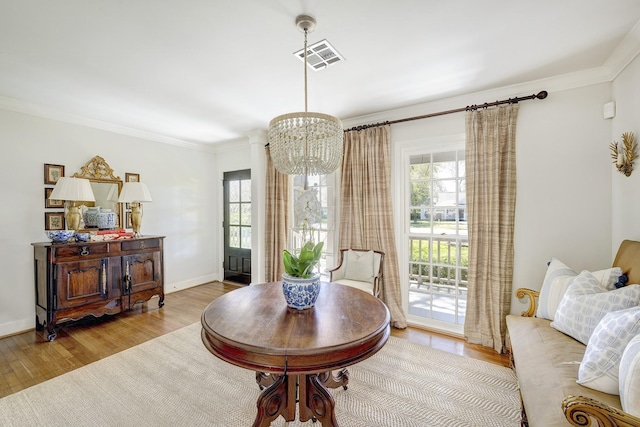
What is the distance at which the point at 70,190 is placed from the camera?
2.94 m

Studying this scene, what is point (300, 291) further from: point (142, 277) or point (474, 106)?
point (142, 277)

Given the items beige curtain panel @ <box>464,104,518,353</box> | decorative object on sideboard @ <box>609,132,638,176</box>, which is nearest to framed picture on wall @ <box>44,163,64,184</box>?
beige curtain panel @ <box>464,104,518,353</box>

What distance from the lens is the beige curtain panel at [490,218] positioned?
101 inches

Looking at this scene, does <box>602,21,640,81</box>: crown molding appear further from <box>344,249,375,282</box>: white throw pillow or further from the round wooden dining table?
<box>344,249,375,282</box>: white throw pillow

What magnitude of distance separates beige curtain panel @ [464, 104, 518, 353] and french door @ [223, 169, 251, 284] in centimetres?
350

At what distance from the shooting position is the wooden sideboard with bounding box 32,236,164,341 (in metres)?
2.82

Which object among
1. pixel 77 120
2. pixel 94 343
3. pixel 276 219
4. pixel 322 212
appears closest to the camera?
pixel 94 343

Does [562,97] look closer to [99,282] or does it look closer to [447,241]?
[447,241]

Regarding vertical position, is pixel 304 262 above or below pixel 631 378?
above

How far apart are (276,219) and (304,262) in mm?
2502

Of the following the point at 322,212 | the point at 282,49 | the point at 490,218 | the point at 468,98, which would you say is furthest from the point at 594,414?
the point at 322,212

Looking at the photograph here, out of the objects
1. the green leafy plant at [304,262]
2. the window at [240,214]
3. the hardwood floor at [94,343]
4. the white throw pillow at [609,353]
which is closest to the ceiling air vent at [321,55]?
the green leafy plant at [304,262]

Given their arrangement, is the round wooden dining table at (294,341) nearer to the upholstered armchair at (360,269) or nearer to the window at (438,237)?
the upholstered armchair at (360,269)

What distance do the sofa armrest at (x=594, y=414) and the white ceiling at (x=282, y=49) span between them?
2017 mm
